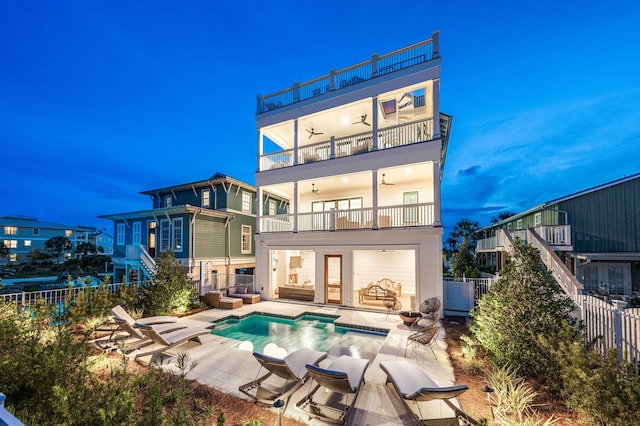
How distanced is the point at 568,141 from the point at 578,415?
11760 centimetres

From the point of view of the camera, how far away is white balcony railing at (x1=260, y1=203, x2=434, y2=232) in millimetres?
11060

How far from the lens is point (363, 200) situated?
14594 mm

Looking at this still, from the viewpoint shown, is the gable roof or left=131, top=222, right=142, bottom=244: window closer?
the gable roof

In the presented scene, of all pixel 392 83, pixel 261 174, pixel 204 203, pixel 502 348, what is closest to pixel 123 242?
pixel 204 203

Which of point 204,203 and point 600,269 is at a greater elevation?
point 204,203

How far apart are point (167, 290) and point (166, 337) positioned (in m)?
3.68

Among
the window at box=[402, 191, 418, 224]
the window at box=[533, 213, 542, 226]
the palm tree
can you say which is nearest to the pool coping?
the window at box=[402, 191, 418, 224]

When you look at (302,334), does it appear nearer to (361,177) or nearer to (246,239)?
(361,177)

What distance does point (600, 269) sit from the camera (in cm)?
1454

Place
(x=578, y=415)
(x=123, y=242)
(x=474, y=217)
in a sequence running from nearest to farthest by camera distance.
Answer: (x=578, y=415) < (x=123, y=242) < (x=474, y=217)

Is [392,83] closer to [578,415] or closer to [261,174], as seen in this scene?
[261,174]

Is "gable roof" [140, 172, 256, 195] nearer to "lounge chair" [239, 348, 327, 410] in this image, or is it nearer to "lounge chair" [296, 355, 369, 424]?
"lounge chair" [239, 348, 327, 410]

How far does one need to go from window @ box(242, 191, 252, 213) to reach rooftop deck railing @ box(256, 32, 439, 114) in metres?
7.31

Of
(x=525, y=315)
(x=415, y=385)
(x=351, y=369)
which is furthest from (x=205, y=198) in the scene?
(x=525, y=315)
